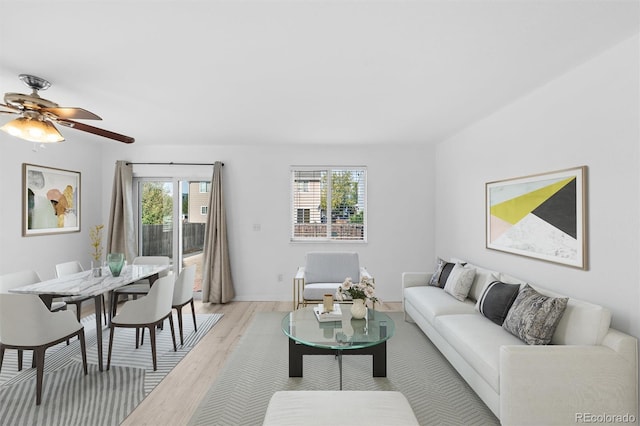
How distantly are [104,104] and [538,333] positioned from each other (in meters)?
4.39

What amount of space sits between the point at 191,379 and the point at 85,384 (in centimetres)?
84

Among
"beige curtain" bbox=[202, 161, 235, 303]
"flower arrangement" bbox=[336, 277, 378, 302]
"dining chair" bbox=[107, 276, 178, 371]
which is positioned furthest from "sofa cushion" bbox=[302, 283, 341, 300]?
"dining chair" bbox=[107, 276, 178, 371]

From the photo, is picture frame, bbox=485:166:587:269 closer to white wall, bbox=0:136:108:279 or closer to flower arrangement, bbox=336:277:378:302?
flower arrangement, bbox=336:277:378:302

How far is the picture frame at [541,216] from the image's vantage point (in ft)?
8.41

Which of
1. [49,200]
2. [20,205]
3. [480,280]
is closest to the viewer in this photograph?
[480,280]

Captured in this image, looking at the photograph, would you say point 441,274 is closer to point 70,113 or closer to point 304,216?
point 304,216

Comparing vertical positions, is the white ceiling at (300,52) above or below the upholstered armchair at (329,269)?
above

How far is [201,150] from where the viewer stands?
549 cm

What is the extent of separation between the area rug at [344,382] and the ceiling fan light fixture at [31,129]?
7.81 feet

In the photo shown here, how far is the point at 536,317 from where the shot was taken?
94.3 inches

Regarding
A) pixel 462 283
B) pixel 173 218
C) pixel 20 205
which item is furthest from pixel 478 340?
pixel 20 205

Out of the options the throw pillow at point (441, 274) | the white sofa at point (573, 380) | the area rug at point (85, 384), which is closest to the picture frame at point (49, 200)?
the area rug at point (85, 384)

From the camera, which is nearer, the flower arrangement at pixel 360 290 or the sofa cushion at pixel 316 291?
the flower arrangement at pixel 360 290

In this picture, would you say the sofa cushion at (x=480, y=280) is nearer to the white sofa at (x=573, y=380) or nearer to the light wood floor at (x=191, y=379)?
the white sofa at (x=573, y=380)
